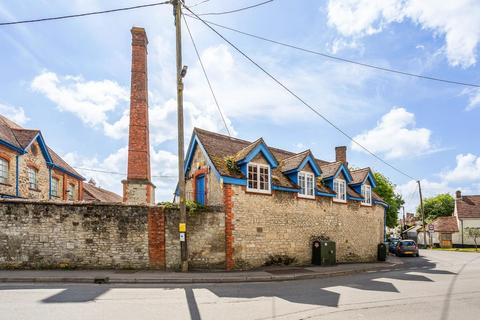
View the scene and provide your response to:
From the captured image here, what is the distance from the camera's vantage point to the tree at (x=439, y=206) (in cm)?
7081

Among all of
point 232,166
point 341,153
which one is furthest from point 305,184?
point 341,153

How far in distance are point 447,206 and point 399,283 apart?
7180 centimetres

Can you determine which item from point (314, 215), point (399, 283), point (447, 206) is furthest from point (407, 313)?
point (447, 206)

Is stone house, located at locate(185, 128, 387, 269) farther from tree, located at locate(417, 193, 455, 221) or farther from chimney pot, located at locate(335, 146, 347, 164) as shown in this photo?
tree, located at locate(417, 193, 455, 221)

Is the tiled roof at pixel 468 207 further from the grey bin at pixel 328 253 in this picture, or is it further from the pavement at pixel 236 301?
the pavement at pixel 236 301

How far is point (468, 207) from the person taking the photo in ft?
162

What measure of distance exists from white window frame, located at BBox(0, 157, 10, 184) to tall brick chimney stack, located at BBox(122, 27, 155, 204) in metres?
6.62

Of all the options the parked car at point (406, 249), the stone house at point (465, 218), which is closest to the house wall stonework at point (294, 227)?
the parked car at point (406, 249)

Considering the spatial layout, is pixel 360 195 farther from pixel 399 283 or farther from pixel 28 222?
pixel 28 222

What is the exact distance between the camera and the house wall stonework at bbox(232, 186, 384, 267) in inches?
588

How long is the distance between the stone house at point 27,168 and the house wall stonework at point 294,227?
41.9 ft

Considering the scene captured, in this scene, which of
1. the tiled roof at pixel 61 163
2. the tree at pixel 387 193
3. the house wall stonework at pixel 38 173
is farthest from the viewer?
the tree at pixel 387 193

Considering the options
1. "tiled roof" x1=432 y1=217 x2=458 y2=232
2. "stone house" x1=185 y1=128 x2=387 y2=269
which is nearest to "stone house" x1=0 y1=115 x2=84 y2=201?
"stone house" x1=185 y1=128 x2=387 y2=269

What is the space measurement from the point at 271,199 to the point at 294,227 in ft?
7.06
